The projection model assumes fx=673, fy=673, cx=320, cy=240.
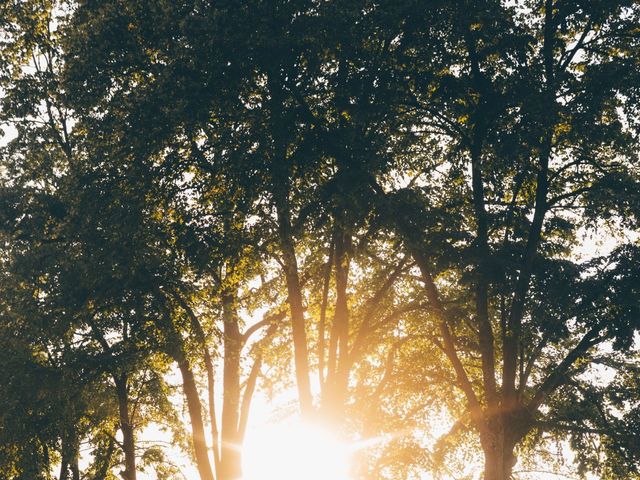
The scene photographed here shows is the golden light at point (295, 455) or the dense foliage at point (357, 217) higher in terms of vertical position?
the dense foliage at point (357, 217)

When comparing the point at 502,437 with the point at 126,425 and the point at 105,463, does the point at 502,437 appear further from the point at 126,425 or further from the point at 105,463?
the point at 105,463

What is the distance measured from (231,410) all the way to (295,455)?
3.86 m

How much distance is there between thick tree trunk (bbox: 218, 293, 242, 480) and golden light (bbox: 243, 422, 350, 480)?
0.82 metres

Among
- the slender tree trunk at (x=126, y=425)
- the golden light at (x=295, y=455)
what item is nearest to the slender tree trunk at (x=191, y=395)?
the golden light at (x=295, y=455)

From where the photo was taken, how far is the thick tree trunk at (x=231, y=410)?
66.2 feet

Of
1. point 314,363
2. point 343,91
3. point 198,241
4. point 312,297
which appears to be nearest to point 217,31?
point 343,91

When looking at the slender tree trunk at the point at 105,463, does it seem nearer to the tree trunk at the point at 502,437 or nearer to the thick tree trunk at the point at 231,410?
the thick tree trunk at the point at 231,410

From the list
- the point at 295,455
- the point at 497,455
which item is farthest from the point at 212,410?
the point at 497,455

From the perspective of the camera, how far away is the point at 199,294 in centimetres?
1805

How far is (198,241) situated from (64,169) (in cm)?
852

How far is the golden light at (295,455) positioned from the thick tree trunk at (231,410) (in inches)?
32.2

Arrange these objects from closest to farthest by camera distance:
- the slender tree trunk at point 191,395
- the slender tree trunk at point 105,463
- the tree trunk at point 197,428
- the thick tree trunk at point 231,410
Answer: the slender tree trunk at point 191,395 < the tree trunk at point 197,428 < the thick tree trunk at point 231,410 < the slender tree trunk at point 105,463

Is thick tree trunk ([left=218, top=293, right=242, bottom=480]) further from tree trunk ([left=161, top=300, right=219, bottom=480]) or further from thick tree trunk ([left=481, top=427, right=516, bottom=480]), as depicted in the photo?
thick tree trunk ([left=481, top=427, right=516, bottom=480])

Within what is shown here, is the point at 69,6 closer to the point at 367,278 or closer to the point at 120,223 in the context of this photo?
the point at 120,223
